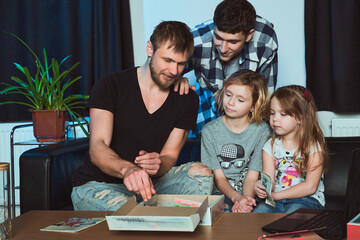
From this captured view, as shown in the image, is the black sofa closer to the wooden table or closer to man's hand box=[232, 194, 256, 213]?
man's hand box=[232, 194, 256, 213]

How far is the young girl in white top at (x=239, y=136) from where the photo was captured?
2.18 meters

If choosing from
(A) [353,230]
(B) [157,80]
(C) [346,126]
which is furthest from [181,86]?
(C) [346,126]

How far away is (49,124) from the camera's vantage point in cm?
274

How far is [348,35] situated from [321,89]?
390mm

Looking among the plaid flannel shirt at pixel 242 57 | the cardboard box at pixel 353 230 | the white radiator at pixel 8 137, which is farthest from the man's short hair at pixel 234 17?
A: the white radiator at pixel 8 137

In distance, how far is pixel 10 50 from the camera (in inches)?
133

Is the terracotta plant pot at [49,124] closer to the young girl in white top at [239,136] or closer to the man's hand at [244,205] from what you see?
the young girl in white top at [239,136]

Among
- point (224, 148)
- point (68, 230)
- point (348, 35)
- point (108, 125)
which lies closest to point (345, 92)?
point (348, 35)

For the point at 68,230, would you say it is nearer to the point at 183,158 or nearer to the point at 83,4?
the point at 183,158

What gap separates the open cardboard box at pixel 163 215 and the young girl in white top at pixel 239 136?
0.70 meters

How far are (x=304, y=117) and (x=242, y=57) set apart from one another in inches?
21.3

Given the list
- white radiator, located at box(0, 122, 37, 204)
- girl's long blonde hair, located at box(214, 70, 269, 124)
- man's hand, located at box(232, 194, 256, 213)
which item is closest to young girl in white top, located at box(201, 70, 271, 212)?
Result: girl's long blonde hair, located at box(214, 70, 269, 124)

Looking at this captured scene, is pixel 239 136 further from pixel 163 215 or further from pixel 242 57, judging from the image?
pixel 163 215

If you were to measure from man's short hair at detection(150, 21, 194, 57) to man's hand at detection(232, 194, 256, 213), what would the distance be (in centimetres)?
69
